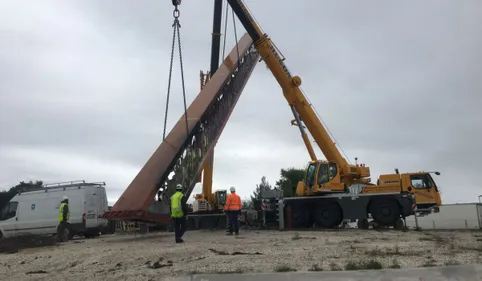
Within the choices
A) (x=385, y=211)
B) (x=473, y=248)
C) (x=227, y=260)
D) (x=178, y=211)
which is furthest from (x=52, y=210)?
(x=473, y=248)

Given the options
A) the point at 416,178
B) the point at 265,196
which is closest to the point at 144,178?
the point at 265,196

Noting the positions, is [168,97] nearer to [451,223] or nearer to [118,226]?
[118,226]

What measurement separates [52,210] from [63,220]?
3.46 m

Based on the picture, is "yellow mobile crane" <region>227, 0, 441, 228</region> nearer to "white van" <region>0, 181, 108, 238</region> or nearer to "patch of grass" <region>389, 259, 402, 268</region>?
"white van" <region>0, 181, 108, 238</region>

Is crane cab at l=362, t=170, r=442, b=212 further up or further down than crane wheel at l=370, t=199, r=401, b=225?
further up

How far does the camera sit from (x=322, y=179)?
20.6 meters

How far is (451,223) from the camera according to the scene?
31359 millimetres

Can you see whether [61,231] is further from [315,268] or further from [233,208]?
[315,268]

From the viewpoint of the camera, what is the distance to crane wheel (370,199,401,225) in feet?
63.7

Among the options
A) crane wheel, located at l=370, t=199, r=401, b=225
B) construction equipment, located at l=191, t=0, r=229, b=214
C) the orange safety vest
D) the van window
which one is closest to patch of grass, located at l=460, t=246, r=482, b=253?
the orange safety vest

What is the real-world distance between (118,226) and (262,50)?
12.0 metres

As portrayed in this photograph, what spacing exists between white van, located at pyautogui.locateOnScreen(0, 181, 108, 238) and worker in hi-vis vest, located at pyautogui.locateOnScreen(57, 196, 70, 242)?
1407 mm

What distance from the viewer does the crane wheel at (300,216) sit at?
2139 cm

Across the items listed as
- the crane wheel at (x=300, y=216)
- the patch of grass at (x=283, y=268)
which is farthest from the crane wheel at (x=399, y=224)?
the patch of grass at (x=283, y=268)
